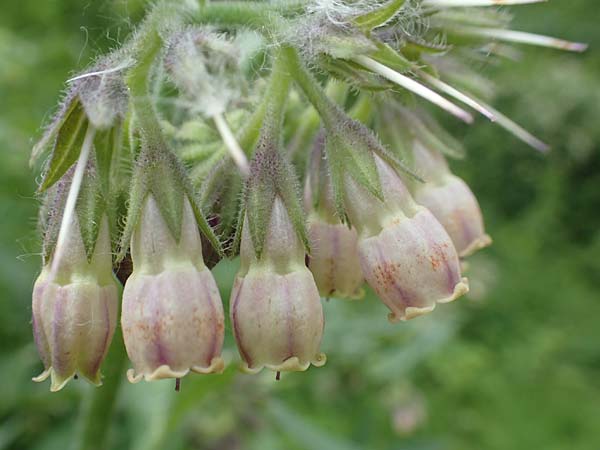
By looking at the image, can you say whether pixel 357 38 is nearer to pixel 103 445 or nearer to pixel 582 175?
pixel 103 445

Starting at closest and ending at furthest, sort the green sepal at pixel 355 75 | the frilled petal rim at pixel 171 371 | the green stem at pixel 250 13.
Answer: the frilled petal rim at pixel 171 371, the green sepal at pixel 355 75, the green stem at pixel 250 13

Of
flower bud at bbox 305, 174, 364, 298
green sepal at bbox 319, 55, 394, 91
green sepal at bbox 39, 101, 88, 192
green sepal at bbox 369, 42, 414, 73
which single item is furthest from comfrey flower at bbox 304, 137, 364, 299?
green sepal at bbox 39, 101, 88, 192

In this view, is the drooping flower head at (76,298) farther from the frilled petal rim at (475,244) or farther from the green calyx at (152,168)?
the frilled petal rim at (475,244)

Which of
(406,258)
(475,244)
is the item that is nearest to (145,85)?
(406,258)

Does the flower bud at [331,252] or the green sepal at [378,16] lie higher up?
the green sepal at [378,16]

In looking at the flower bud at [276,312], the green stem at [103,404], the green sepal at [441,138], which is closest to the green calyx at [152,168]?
the flower bud at [276,312]

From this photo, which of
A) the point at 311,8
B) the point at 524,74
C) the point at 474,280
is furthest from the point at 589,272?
the point at 311,8
